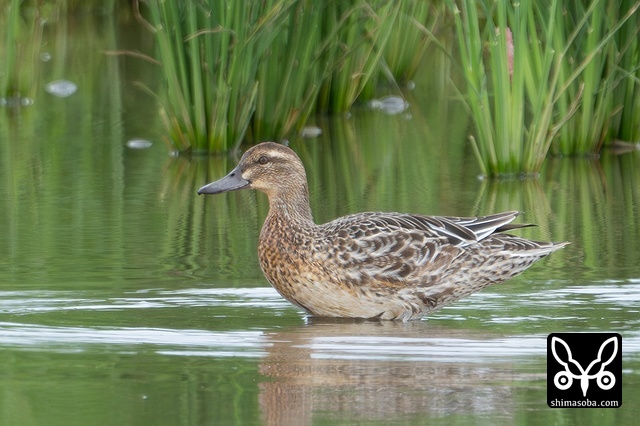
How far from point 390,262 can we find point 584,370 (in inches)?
54.2

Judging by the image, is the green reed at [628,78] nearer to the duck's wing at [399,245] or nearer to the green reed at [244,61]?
the green reed at [244,61]

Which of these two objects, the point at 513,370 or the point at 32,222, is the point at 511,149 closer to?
the point at 32,222

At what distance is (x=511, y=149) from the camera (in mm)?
10039

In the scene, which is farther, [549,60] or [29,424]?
[549,60]

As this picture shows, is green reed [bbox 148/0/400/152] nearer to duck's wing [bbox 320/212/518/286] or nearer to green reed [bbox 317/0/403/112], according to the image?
green reed [bbox 317/0/403/112]

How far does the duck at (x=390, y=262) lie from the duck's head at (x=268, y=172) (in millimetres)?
410

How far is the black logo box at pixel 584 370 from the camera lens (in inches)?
201

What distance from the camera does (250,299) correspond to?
6.96 metres

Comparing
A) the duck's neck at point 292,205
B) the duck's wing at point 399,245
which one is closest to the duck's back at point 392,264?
the duck's wing at point 399,245

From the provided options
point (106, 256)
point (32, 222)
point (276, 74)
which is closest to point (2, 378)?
point (106, 256)

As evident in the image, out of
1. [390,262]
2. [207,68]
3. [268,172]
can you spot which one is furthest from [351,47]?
[390,262]

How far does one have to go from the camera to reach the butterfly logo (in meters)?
5.27

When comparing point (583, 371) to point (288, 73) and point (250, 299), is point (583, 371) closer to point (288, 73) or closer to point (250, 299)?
point (250, 299)

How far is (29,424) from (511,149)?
5839 mm
